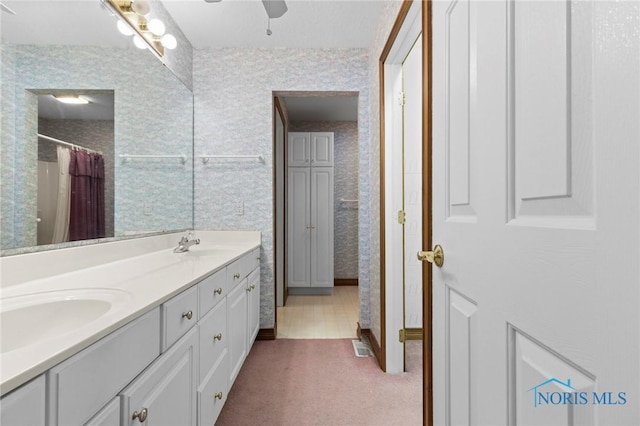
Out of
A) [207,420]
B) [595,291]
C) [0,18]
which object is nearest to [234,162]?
[0,18]

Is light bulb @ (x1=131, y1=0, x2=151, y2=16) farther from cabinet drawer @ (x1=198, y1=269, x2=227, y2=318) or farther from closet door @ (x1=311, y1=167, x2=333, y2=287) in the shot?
closet door @ (x1=311, y1=167, x2=333, y2=287)

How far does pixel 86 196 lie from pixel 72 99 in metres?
0.43

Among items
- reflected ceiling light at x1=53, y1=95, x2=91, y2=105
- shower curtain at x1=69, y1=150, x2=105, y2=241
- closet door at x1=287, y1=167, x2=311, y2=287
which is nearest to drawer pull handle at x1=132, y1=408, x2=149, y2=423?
shower curtain at x1=69, y1=150, x2=105, y2=241

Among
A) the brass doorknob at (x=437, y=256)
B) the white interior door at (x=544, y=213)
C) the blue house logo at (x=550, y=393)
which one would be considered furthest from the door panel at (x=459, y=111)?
the blue house logo at (x=550, y=393)

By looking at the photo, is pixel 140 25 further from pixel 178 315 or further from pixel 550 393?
pixel 550 393

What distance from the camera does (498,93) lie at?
0.64 metres

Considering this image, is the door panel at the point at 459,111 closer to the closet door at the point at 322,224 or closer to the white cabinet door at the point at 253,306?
the white cabinet door at the point at 253,306

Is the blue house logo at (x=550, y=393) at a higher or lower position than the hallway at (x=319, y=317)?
higher

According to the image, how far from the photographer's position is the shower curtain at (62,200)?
4.10ft

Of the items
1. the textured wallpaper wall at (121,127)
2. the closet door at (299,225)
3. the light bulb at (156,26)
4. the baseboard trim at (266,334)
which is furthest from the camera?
the closet door at (299,225)

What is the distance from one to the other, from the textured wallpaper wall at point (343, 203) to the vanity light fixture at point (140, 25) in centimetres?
278

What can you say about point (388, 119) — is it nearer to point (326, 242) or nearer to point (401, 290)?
point (401, 290)

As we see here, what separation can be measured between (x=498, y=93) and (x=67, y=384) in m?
1.01

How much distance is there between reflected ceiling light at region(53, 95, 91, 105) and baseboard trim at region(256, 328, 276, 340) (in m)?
1.99
